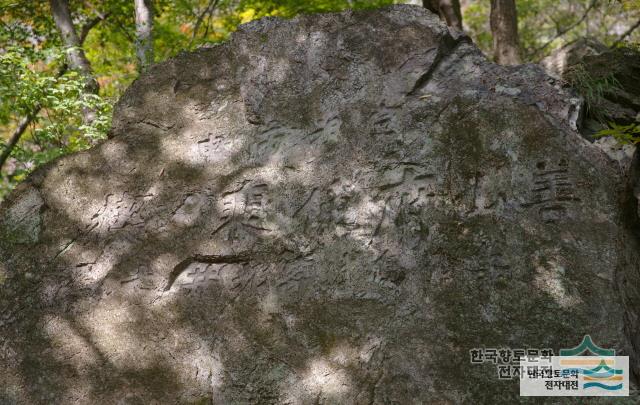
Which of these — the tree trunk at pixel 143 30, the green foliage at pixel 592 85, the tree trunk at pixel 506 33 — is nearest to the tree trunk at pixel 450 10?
the tree trunk at pixel 506 33

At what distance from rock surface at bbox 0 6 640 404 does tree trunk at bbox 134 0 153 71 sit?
277cm

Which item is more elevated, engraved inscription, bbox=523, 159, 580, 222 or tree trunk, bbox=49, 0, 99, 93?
tree trunk, bbox=49, 0, 99, 93

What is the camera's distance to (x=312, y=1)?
27.3 ft

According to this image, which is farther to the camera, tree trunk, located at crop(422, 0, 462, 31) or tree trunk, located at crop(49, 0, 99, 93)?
tree trunk, located at crop(49, 0, 99, 93)

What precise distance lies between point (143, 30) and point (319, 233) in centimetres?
471

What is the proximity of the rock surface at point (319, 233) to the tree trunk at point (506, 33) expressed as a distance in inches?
124

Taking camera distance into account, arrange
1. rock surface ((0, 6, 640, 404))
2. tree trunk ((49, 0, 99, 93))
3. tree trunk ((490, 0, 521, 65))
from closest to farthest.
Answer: rock surface ((0, 6, 640, 404))
tree trunk ((490, 0, 521, 65))
tree trunk ((49, 0, 99, 93))

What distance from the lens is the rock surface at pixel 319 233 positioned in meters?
3.36

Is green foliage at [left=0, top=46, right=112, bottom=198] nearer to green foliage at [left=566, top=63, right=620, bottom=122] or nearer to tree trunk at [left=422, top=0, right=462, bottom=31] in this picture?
tree trunk at [left=422, top=0, right=462, bottom=31]

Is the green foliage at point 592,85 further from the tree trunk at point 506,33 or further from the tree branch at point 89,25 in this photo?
the tree branch at point 89,25

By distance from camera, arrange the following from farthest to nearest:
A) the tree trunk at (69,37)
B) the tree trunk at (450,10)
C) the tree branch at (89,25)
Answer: the tree branch at (89,25)
the tree trunk at (69,37)
the tree trunk at (450,10)

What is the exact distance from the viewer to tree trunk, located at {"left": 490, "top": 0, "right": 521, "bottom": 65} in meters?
6.89

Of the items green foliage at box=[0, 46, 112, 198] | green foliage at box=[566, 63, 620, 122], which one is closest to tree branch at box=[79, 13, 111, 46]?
green foliage at box=[0, 46, 112, 198]

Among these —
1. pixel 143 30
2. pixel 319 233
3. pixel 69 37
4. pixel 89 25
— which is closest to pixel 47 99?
pixel 143 30
